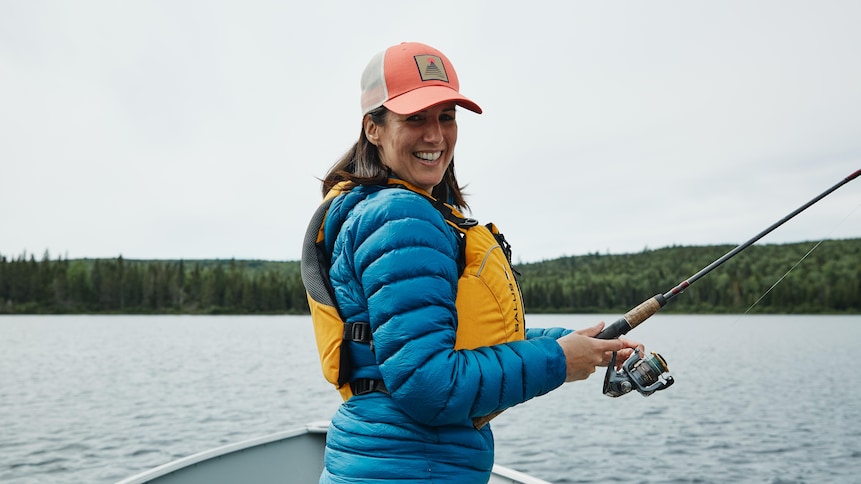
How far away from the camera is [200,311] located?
117 meters

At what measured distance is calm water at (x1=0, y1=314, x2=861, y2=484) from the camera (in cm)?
1304

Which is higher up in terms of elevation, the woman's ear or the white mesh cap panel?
the white mesh cap panel

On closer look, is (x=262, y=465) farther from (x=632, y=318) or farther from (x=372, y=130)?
(x=372, y=130)

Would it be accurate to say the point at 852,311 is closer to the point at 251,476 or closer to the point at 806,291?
the point at 806,291

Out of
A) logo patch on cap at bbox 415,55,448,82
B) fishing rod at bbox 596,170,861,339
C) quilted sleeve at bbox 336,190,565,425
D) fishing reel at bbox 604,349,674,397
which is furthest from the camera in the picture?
fishing rod at bbox 596,170,861,339

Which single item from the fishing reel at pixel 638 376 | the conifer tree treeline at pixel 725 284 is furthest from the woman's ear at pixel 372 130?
the conifer tree treeline at pixel 725 284

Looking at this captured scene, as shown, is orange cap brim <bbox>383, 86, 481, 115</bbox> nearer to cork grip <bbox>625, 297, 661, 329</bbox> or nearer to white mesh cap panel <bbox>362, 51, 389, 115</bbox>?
white mesh cap panel <bbox>362, 51, 389, 115</bbox>

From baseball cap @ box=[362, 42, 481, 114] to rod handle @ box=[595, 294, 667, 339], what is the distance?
2.93 feet

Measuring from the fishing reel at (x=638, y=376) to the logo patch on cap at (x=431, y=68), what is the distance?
3.58 feet

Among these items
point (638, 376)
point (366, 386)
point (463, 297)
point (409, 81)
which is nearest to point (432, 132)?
point (409, 81)

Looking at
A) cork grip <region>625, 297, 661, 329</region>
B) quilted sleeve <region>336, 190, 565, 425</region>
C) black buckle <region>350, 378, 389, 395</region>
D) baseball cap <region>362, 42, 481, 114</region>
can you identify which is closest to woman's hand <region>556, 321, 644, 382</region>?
quilted sleeve <region>336, 190, 565, 425</region>

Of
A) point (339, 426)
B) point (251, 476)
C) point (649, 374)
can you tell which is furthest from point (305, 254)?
point (251, 476)

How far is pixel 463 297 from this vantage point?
1.73 meters

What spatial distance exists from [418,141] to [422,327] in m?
0.56
